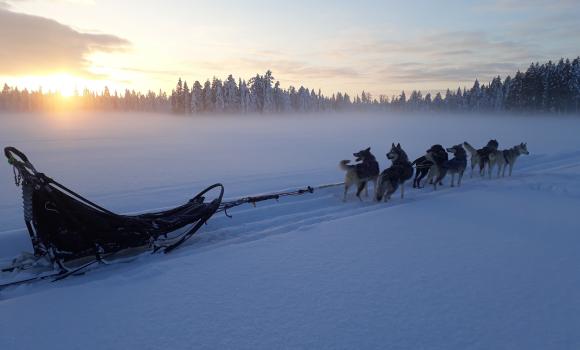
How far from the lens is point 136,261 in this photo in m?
4.50

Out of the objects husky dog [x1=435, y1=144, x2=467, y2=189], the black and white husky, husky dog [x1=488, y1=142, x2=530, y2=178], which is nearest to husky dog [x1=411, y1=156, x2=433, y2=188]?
the black and white husky

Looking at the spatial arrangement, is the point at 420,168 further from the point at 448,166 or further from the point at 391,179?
the point at 391,179

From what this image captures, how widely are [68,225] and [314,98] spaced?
9210 cm

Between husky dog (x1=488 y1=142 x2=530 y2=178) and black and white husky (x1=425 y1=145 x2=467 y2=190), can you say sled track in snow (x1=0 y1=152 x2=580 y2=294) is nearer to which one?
black and white husky (x1=425 y1=145 x2=467 y2=190)

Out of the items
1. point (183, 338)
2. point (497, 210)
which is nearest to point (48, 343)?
point (183, 338)

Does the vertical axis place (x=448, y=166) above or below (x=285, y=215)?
above

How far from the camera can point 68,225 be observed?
4105 millimetres

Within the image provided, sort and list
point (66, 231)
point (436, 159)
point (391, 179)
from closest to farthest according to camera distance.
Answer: point (66, 231)
point (391, 179)
point (436, 159)

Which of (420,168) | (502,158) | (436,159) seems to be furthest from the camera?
(502,158)

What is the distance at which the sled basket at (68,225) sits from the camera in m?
3.99

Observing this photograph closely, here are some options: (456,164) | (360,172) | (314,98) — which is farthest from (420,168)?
(314,98)

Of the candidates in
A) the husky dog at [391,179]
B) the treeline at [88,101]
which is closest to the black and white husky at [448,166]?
the husky dog at [391,179]

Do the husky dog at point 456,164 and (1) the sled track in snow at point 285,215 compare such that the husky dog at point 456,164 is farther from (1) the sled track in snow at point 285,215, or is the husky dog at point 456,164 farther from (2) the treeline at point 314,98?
(2) the treeline at point 314,98

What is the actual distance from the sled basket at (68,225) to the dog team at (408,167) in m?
4.42
